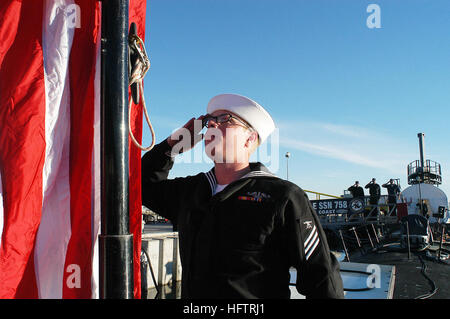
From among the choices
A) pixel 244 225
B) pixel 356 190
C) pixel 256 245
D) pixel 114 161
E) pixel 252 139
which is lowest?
pixel 256 245

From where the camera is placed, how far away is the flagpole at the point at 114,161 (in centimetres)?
127

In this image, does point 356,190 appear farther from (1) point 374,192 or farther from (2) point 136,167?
(2) point 136,167

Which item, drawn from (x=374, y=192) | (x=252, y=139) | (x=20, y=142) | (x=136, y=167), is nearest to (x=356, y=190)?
(x=374, y=192)

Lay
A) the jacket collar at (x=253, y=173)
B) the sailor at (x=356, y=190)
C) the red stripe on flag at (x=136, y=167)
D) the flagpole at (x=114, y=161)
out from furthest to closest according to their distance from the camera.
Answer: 1. the sailor at (x=356, y=190)
2. the jacket collar at (x=253, y=173)
3. the red stripe on flag at (x=136, y=167)
4. the flagpole at (x=114, y=161)

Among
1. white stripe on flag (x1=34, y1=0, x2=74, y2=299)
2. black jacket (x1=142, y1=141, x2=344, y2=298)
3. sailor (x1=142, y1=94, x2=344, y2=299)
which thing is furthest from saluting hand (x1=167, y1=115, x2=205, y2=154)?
white stripe on flag (x1=34, y1=0, x2=74, y2=299)

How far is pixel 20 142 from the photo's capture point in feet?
5.24

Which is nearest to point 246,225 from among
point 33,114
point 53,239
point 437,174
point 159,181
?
point 159,181

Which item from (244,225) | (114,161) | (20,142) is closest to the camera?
(114,161)

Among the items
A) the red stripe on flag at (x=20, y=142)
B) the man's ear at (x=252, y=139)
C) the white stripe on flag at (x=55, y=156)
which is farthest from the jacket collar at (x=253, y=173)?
the red stripe on flag at (x=20, y=142)

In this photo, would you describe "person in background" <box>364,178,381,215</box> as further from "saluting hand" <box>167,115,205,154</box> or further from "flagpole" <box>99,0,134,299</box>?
"flagpole" <box>99,0,134,299</box>

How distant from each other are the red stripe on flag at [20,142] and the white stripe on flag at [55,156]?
0.12 ft

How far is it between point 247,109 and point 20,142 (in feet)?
3.97

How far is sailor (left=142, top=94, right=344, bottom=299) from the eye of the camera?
1.75 metres

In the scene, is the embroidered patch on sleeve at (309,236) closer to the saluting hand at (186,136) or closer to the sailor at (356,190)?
the saluting hand at (186,136)
